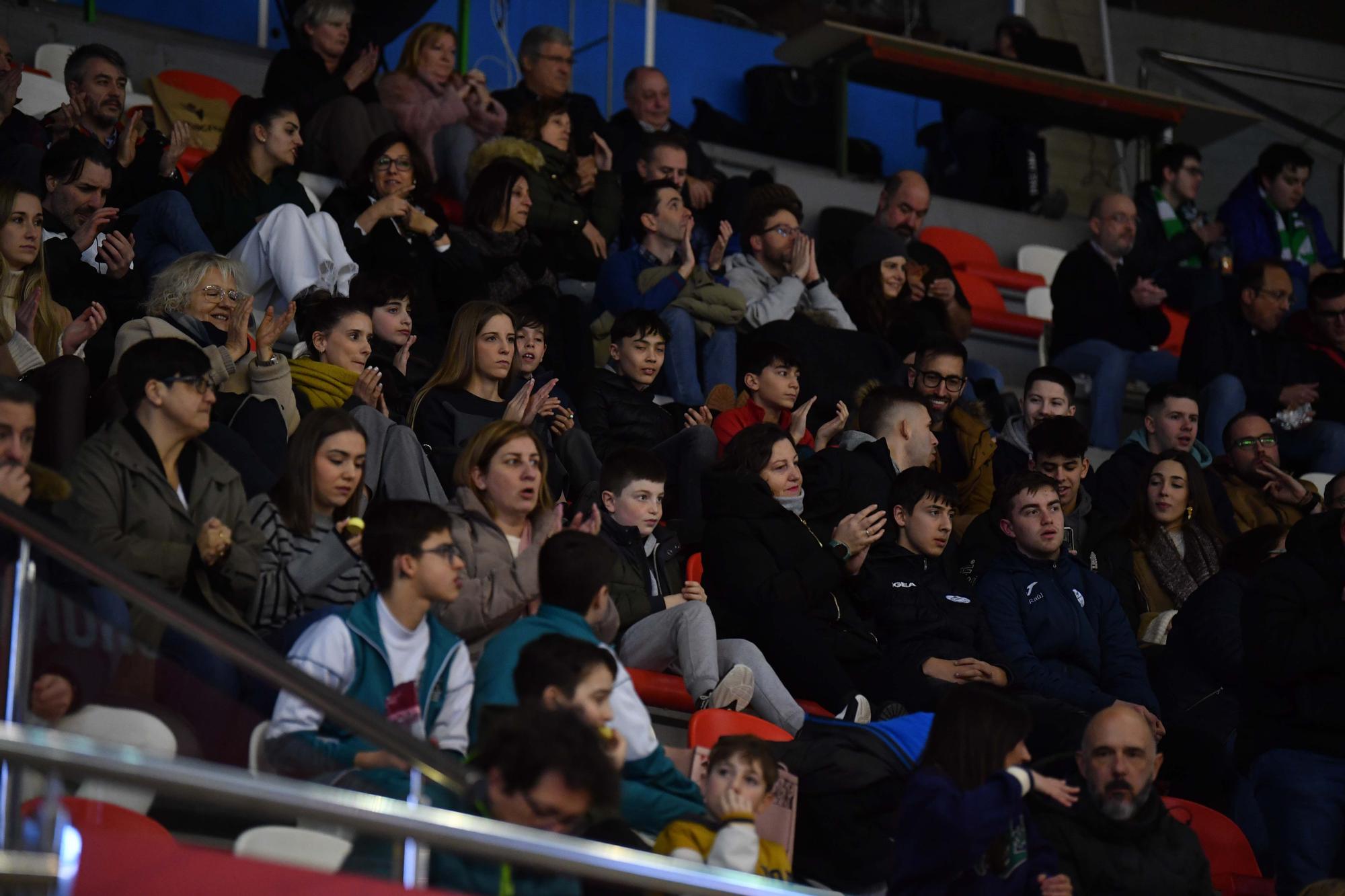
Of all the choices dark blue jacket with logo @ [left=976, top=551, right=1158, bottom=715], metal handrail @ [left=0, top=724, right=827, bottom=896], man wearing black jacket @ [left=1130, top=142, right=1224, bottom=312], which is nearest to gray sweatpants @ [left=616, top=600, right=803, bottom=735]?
dark blue jacket with logo @ [left=976, top=551, right=1158, bottom=715]

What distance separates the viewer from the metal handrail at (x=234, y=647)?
9.77 feet

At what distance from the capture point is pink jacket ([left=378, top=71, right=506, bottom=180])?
25.6ft

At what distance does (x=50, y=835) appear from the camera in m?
2.89

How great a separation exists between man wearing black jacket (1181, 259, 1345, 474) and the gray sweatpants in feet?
11.7

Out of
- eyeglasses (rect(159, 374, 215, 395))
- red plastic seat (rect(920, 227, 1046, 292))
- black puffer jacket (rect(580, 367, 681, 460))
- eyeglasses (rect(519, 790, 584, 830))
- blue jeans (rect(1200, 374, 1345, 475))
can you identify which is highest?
red plastic seat (rect(920, 227, 1046, 292))

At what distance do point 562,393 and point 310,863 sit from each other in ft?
11.2

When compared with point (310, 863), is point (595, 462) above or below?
above

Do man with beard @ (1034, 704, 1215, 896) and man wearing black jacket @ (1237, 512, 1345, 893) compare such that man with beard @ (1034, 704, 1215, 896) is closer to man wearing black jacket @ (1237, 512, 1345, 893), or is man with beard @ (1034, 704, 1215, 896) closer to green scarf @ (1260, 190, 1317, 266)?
man wearing black jacket @ (1237, 512, 1345, 893)

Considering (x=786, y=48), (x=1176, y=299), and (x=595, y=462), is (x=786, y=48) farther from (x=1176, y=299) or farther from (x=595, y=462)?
(x=595, y=462)

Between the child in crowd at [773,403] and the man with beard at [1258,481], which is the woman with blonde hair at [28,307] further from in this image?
the man with beard at [1258,481]

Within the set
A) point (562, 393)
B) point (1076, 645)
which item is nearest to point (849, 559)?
point (1076, 645)

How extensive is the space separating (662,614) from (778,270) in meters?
2.86

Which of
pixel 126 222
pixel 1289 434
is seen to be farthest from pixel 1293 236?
pixel 126 222

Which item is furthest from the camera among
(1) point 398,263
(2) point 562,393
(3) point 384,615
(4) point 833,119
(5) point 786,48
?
(4) point 833,119
